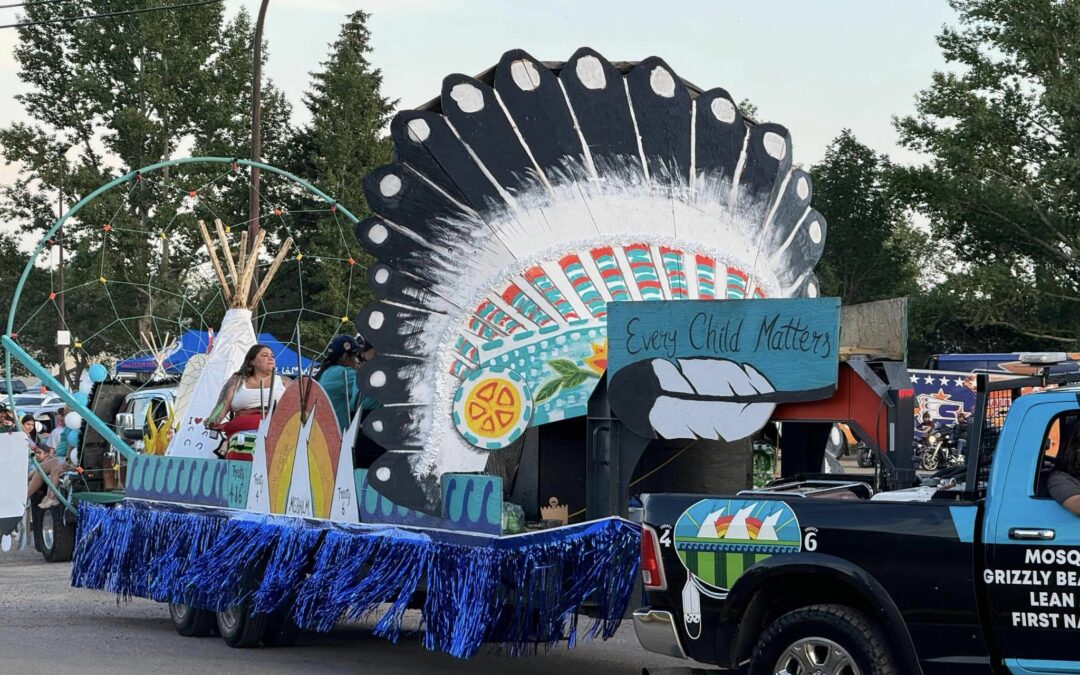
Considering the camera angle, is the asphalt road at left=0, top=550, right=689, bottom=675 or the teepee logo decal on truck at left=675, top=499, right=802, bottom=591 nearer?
the teepee logo decal on truck at left=675, top=499, right=802, bottom=591

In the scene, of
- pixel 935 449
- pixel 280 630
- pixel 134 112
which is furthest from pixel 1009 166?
pixel 280 630

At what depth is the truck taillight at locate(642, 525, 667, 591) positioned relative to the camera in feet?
23.4

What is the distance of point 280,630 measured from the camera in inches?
419

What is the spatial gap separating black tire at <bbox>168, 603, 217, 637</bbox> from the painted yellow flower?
12.8 feet

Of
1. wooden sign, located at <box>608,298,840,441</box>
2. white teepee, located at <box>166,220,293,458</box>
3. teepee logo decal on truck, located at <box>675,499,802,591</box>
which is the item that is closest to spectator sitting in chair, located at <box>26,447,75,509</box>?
white teepee, located at <box>166,220,293,458</box>

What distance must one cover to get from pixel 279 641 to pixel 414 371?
2849mm

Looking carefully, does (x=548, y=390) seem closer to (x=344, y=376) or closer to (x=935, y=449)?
(x=344, y=376)

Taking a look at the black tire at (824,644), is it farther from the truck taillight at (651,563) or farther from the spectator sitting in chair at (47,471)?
the spectator sitting in chair at (47,471)

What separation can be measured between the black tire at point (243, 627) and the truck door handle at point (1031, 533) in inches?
226

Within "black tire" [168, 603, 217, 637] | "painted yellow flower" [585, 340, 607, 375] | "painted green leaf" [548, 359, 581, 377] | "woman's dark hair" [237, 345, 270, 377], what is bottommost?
"black tire" [168, 603, 217, 637]

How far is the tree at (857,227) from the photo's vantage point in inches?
2122

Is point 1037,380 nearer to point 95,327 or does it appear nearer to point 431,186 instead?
point 431,186

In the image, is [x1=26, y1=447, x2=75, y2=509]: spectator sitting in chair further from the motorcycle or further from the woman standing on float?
the motorcycle

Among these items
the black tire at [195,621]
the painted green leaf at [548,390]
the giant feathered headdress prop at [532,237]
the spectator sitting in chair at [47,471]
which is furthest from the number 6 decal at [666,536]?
the spectator sitting in chair at [47,471]
